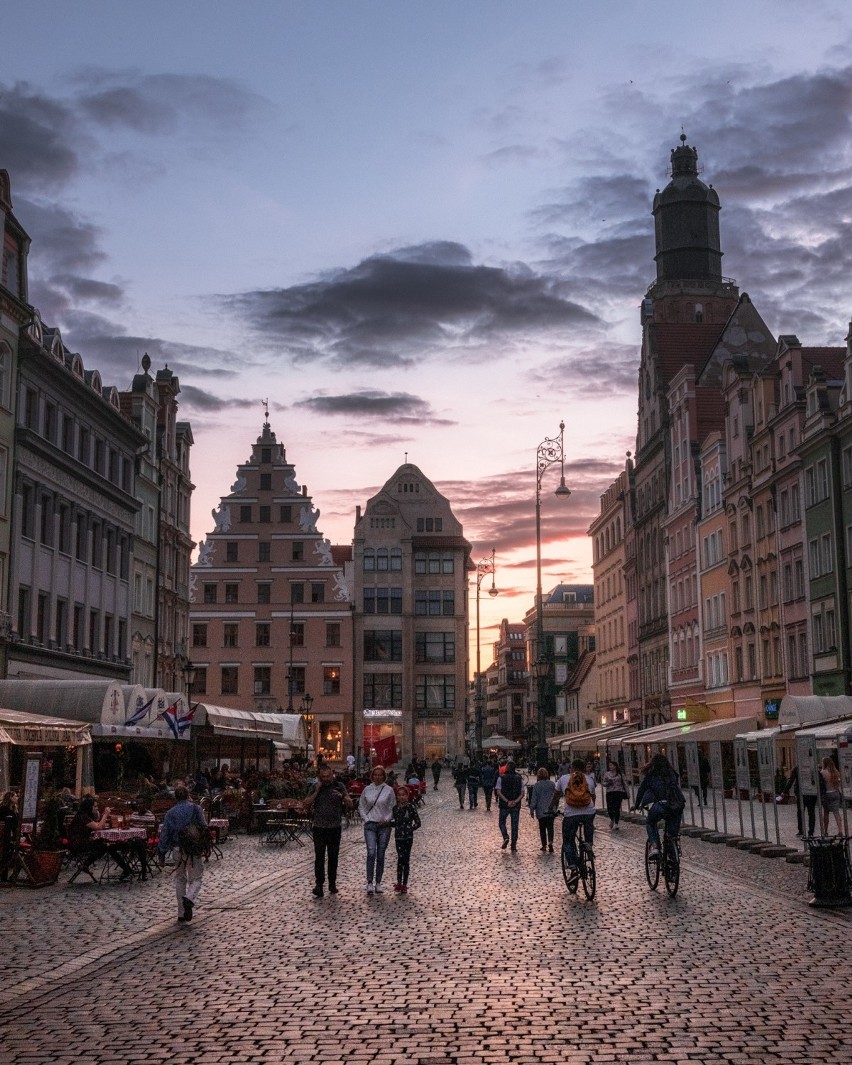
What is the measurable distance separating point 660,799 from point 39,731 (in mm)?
11168

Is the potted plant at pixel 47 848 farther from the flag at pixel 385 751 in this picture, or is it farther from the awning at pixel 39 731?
the flag at pixel 385 751

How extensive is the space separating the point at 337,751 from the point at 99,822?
73.5 m

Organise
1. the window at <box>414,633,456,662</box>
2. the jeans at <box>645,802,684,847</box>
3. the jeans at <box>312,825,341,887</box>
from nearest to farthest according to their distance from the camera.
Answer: the jeans at <box>645,802,684,847</box>, the jeans at <box>312,825,341,887</box>, the window at <box>414,633,456,662</box>

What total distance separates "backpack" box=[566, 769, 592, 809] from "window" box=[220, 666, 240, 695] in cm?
7738

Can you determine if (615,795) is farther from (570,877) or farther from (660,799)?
(570,877)

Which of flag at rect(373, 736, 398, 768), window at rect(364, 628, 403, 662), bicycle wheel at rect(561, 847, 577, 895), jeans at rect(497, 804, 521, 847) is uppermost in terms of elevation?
window at rect(364, 628, 403, 662)

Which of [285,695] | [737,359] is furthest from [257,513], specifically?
[737,359]

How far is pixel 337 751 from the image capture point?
9644cm

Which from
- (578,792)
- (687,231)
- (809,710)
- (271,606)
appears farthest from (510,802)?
(687,231)

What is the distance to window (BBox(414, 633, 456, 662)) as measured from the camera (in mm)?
107938

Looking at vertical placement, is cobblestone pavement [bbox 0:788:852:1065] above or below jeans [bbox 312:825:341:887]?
below

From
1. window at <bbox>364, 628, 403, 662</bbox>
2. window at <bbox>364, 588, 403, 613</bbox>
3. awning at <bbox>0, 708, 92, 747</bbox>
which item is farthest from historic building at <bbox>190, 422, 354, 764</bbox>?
awning at <bbox>0, 708, 92, 747</bbox>

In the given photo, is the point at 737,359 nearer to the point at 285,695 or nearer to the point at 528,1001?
the point at 285,695

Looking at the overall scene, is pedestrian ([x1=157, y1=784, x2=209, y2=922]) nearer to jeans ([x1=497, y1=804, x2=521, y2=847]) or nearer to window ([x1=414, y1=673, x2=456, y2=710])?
jeans ([x1=497, y1=804, x2=521, y2=847])
